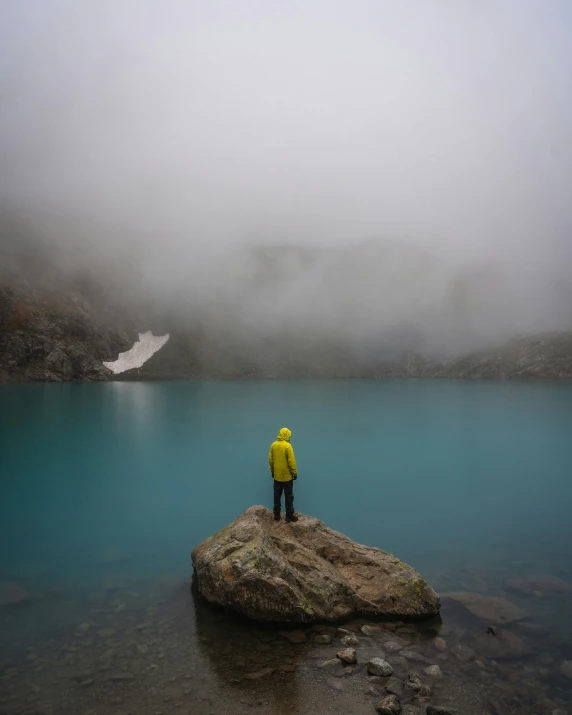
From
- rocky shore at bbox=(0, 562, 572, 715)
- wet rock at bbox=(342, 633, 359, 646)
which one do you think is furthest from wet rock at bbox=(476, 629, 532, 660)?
wet rock at bbox=(342, 633, 359, 646)

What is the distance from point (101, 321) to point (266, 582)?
531 feet

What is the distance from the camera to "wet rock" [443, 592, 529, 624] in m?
11.4

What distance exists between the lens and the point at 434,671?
904 centimetres

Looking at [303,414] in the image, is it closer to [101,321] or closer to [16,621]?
[16,621]

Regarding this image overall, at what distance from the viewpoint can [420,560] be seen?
628 inches

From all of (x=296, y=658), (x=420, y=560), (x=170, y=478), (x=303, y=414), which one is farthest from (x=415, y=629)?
(x=303, y=414)

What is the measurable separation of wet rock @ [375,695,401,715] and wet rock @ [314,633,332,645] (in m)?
2.15

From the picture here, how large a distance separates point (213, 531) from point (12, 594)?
26.8ft

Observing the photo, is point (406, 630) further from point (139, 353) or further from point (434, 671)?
point (139, 353)

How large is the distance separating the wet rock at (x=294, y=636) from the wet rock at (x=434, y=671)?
8.53 feet

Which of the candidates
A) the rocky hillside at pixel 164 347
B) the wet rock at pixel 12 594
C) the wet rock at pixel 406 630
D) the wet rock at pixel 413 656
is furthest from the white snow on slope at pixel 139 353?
the wet rock at pixel 413 656

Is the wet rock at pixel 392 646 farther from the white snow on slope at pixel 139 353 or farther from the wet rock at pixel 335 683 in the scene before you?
the white snow on slope at pixel 139 353

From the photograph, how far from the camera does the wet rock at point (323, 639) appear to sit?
1002 centimetres

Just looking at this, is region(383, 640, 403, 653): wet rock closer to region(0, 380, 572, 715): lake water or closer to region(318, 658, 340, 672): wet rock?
region(0, 380, 572, 715): lake water
